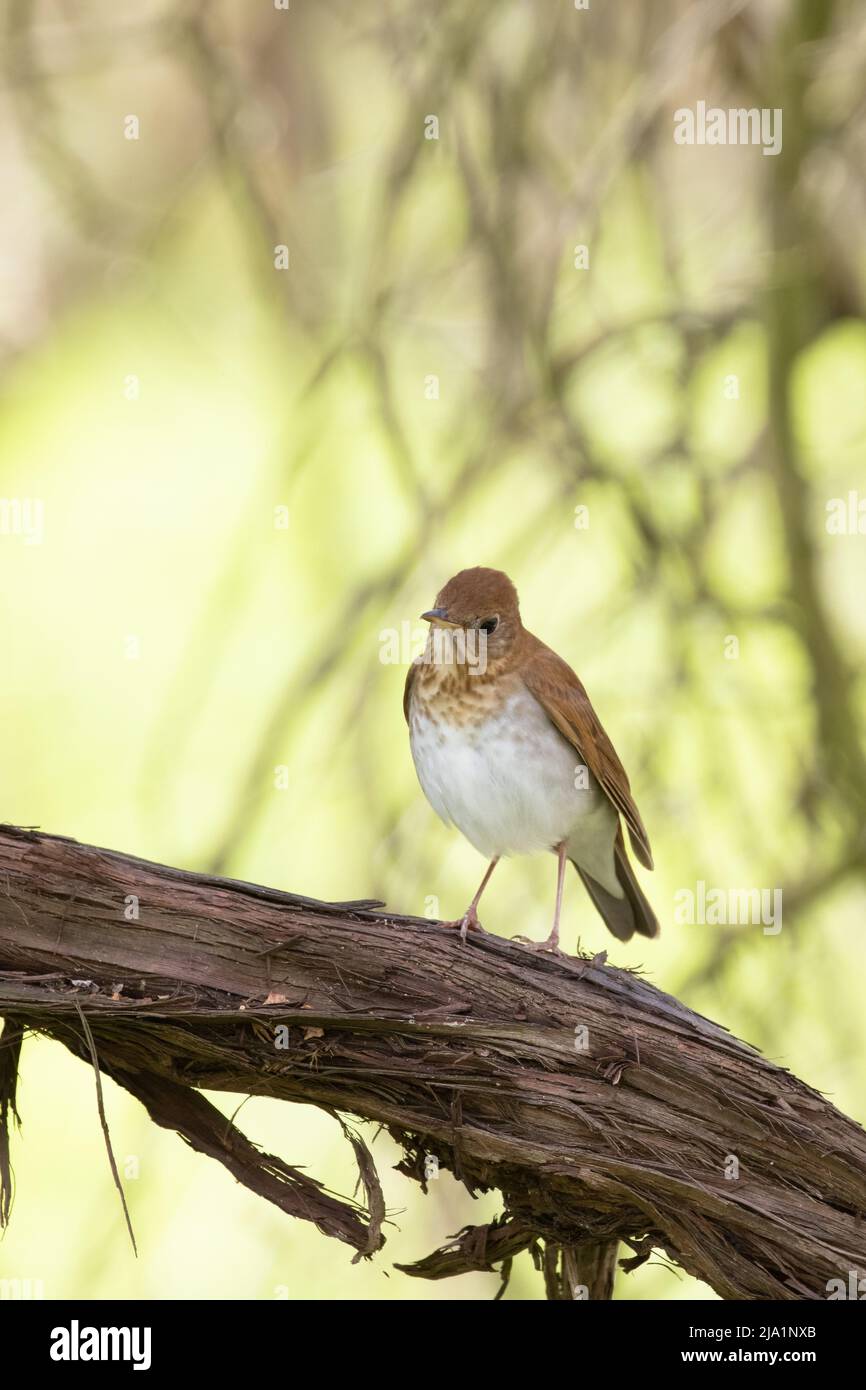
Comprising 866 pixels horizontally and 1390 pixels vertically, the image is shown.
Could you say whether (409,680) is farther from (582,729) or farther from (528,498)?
(528,498)

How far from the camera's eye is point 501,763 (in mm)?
3969

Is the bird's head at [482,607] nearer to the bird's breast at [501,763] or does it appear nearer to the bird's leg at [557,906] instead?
the bird's breast at [501,763]

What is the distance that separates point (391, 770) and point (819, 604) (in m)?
1.62

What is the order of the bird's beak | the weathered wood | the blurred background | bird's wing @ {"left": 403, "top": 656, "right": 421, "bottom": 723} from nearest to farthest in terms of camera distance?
the weathered wood → the bird's beak → bird's wing @ {"left": 403, "top": 656, "right": 421, "bottom": 723} → the blurred background

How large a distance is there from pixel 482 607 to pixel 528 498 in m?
2.13

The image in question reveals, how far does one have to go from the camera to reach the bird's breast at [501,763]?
3980 mm

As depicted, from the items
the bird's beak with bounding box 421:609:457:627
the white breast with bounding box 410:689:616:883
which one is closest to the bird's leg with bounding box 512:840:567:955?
the white breast with bounding box 410:689:616:883

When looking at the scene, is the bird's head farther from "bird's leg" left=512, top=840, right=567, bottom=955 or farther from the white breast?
"bird's leg" left=512, top=840, right=567, bottom=955

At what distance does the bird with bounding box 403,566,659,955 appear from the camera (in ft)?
13.1

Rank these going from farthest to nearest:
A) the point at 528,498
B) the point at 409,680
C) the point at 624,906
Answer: the point at 528,498 → the point at 624,906 → the point at 409,680

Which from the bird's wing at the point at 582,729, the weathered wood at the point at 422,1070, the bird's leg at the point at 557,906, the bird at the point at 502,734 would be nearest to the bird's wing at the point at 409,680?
the bird at the point at 502,734

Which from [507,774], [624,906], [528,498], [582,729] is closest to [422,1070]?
[507,774]

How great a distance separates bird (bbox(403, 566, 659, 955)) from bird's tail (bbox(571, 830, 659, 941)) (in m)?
0.23
